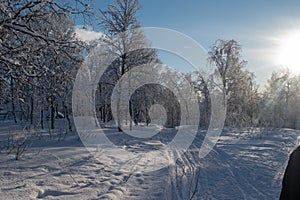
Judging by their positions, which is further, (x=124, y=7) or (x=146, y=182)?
(x=124, y=7)

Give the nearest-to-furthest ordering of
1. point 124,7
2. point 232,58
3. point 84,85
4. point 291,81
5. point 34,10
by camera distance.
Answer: point 34,10
point 124,7
point 84,85
point 232,58
point 291,81

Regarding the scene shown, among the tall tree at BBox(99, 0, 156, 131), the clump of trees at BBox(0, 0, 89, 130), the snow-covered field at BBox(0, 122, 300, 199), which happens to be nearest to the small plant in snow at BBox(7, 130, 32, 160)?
the snow-covered field at BBox(0, 122, 300, 199)

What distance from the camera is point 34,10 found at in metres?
5.39

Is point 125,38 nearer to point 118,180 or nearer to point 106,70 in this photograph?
point 106,70

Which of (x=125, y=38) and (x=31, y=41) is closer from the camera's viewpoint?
(x=31, y=41)

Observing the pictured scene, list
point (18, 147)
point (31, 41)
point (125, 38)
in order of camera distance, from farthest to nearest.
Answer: point (125, 38) < point (18, 147) < point (31, 41)

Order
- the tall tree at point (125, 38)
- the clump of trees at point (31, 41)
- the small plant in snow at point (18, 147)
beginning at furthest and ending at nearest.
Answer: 1. the tall tree at point (125, 38)
2. the small plant in snow at point (18, 147)
3. the clump of trees at point (31, 41)

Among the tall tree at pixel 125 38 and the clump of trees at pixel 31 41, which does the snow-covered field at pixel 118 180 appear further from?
the tall tree at pixel 125 38

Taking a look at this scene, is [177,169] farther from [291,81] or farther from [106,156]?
[291,81]

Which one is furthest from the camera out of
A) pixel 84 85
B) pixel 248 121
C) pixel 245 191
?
pixel 248 121

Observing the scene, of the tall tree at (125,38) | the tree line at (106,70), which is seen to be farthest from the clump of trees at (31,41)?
the tall tree at (125,38)

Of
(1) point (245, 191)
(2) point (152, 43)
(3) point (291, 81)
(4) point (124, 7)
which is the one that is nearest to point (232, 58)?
(2) point (152, 43)

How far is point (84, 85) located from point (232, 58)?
64.5 feet

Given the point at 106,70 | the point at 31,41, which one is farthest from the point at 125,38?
the point at 31,41
